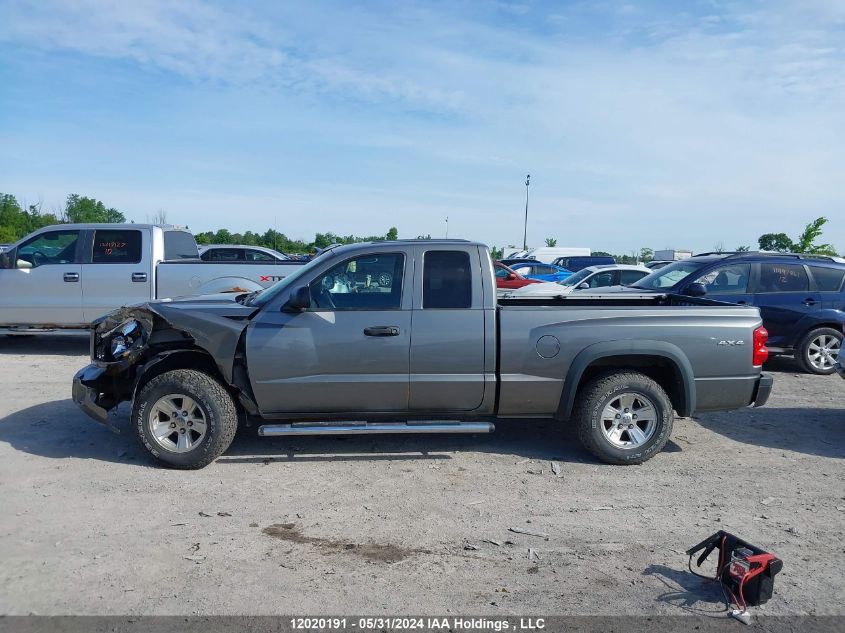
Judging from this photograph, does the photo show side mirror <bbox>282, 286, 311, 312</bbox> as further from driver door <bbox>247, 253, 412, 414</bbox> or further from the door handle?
the door handle

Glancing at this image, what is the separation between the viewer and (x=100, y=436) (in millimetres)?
6273

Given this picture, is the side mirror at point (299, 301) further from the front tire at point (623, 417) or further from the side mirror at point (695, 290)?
the side mirror at point (695, 290)

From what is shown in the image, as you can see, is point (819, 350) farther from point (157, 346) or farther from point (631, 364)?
point (157, 346)

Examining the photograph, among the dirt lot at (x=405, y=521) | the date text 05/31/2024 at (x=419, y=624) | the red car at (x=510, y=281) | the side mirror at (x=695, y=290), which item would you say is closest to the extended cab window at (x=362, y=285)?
the dirt lot at (x=405, y=521)

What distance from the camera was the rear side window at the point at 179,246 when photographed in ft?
35.8

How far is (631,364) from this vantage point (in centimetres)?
584

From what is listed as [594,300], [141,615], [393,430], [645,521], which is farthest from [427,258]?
[141,615]

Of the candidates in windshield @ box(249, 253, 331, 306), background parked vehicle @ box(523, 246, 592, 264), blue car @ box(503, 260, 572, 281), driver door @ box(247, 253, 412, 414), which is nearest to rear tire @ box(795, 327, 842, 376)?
driver door @ box(247, 253, 412, 414)

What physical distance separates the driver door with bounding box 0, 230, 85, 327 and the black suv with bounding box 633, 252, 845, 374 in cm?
907

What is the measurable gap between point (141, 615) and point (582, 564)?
2485mm

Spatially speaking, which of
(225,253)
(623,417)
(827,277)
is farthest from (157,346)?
(225,253)

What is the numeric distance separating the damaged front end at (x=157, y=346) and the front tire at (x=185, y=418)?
0.18 m

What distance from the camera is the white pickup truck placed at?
33.6ft

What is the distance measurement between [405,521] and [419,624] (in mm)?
1208
